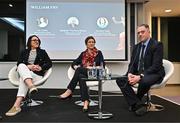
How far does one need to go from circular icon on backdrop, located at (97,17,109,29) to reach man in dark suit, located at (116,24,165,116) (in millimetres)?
2385

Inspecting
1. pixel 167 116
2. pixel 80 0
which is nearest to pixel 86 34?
pixel 80 0

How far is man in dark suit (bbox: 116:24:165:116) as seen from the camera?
3779 millimetres

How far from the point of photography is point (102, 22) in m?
6.44

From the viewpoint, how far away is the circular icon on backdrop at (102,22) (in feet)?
21.1

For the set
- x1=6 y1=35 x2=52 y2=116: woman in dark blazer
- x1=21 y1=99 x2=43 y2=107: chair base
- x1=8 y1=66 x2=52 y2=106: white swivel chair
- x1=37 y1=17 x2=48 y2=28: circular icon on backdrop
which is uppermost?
x1=37 y1=17 x2=48 y2=28: circular icon on backdrop

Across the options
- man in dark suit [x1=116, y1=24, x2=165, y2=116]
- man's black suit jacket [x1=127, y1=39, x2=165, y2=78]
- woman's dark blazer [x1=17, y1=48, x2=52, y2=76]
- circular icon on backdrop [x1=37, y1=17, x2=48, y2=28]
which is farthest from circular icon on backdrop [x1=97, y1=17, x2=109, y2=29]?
man's black suit jacket [x1=127, y1=39, x2=165, y2=78]

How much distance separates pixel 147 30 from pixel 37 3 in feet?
10.0

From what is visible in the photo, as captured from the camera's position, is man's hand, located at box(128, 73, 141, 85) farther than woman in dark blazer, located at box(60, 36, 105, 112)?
No

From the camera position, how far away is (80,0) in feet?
21.0

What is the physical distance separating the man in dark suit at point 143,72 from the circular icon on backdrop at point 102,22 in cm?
238

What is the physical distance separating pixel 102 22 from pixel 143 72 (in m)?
2.70

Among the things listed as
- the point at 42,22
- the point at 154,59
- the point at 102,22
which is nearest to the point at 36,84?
the point at 154,59

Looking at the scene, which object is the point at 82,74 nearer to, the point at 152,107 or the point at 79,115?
the point at 79,115

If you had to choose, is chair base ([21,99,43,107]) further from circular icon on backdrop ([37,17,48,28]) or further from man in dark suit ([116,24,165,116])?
circular icon on backdrop ([37,17,48,28])
